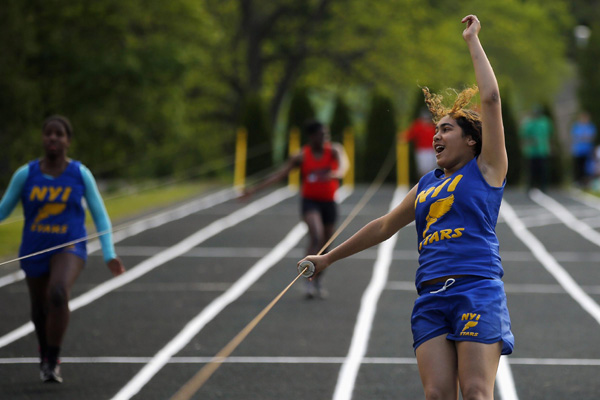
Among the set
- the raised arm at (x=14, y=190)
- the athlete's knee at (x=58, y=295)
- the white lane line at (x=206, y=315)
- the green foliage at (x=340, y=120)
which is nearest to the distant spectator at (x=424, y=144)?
the white lane line at (x=206, y=315)

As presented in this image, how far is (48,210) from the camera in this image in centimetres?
779

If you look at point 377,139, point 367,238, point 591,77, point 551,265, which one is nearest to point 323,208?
point 551,265

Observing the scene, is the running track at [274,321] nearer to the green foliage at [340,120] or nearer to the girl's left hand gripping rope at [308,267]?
the girl's left hand gripping rope at [308,267]

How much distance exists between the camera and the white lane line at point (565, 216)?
18.5 m

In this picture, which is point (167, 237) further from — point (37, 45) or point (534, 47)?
point (534, 47)

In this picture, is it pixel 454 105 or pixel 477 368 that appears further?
A: pixel 454 105

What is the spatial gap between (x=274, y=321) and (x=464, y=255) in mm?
6293

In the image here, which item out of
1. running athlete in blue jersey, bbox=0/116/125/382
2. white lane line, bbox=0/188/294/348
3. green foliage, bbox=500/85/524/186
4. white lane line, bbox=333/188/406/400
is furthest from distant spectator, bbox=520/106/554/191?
running athlete in blue jersey, bbox=0/116/125/382

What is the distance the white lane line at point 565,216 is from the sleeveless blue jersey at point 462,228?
13.2 metres

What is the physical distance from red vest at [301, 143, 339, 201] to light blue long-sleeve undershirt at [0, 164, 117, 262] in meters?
4.66

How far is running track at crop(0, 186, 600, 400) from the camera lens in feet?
26.1

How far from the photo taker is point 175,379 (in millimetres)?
8039

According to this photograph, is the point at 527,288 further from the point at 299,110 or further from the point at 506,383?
the point at 299,110

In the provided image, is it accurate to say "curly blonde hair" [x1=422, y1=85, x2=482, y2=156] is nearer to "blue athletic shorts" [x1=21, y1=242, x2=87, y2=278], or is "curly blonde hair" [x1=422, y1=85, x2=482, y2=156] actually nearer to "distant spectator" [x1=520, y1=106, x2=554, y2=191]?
"blue athletic shorts" [x1=21, y1=242, x2=87, y2=278]
